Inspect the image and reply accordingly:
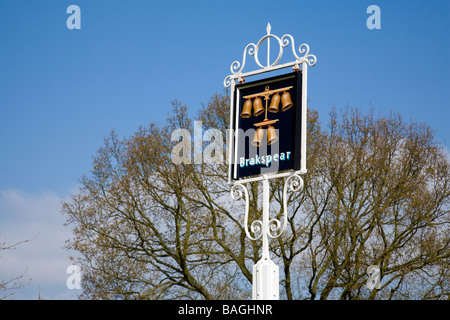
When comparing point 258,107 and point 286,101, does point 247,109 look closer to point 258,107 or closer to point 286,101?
point 258,107

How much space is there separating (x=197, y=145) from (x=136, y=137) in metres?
2.00

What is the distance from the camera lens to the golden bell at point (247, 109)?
945 centimetres

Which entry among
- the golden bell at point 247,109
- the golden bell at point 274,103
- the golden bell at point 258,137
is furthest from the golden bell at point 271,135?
the golden bell at point 247,109

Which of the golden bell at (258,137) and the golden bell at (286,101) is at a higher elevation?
the golden bell at (286,101)

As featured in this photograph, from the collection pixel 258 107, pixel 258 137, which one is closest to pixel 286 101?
pixel 258 107

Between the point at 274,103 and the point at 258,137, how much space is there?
58 centimetres

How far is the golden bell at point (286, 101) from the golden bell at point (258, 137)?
477 mm

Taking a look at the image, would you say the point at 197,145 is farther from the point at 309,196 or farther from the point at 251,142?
the point at 251,142

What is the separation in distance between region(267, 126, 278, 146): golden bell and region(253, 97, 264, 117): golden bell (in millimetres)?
339

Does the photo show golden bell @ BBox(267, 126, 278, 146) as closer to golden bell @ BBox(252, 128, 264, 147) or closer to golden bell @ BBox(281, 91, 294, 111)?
golden bell @ BBox(252, 128, 264, 147)

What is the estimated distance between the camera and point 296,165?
28.7 feet

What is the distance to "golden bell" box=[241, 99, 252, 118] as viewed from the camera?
9.45 meters

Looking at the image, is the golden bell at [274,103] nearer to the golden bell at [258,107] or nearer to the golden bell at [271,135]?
the golden bell at [258,107]
